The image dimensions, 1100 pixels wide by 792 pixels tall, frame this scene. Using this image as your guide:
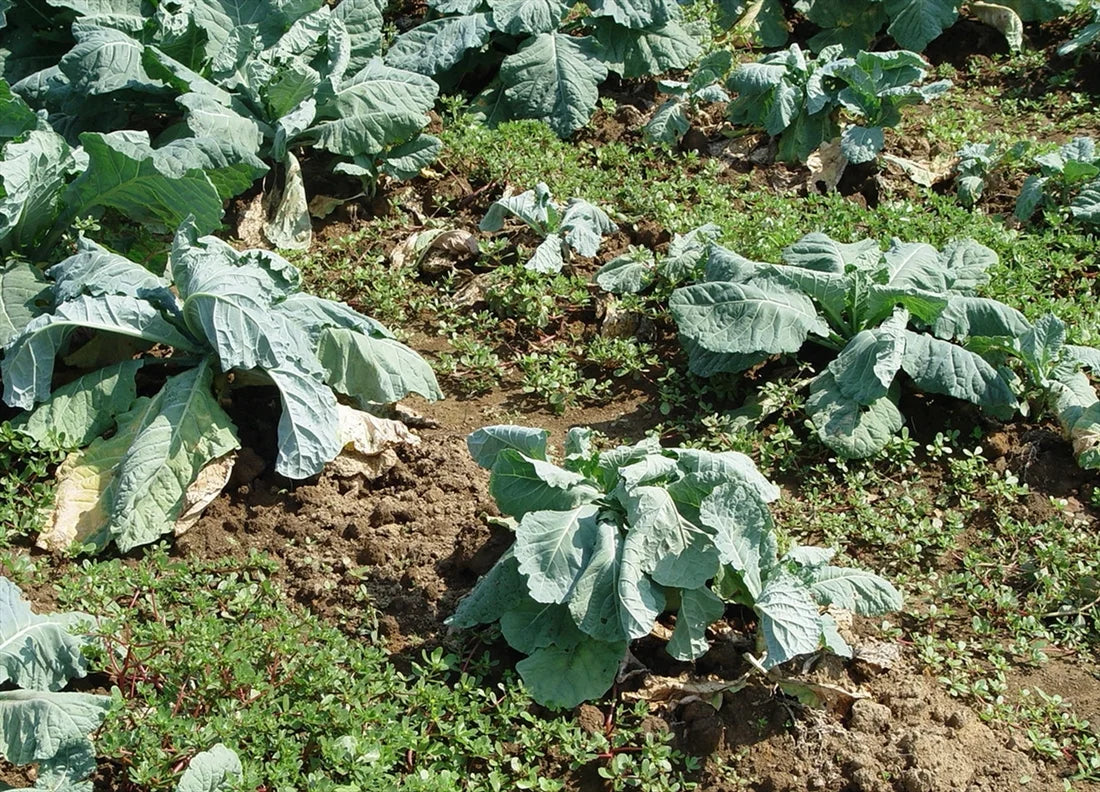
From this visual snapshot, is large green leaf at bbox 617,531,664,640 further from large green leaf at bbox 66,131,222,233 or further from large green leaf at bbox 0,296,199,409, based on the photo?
large green leaf at bbox 66,131,222,233

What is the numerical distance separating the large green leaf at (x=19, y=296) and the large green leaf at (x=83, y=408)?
0.31 metres

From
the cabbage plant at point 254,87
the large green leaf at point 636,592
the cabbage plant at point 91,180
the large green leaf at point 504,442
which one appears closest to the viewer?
the large green leaf at point 636,592

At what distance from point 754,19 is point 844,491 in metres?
4.18

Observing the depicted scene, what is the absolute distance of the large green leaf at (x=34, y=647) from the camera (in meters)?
3.55

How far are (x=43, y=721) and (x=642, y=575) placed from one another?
1.81 metres

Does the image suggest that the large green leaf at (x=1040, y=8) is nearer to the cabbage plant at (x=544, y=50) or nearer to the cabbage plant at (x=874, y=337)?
the cabbage plant at (x=544, y=50)

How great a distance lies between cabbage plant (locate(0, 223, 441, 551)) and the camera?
444cm

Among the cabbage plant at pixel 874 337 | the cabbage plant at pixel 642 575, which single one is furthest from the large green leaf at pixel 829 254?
the cabbage plant at pixel 642 575

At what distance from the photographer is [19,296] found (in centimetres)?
491

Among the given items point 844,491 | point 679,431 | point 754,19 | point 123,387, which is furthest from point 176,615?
point 754,19

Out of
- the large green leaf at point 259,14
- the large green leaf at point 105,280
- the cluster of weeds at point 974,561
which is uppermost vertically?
the large green leaf at point 259,14

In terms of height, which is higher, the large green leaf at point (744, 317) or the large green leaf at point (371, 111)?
the large green leaf at point (371, 111)

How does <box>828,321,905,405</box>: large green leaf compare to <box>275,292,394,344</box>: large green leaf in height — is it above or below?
below

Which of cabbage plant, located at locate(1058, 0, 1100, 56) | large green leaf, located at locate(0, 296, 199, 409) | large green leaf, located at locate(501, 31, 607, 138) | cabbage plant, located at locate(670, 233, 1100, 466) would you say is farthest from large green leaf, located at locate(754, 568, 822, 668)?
cabbage plant, located at locate(1058, 0, 1100, 56)
